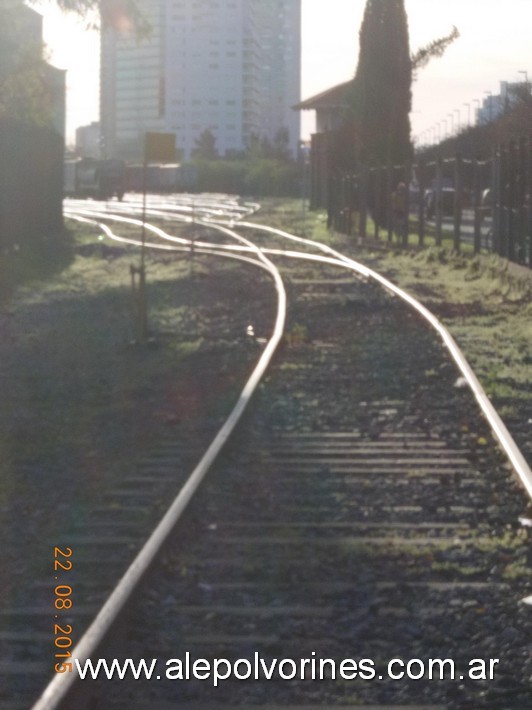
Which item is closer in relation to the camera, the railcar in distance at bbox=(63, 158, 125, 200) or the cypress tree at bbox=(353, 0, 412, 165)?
the cypress tree at bbox=(353, 0, 412, 165)

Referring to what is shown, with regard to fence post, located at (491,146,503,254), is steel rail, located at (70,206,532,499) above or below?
below

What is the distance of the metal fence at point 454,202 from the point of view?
2224 cm

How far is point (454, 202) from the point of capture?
29438 millimetres

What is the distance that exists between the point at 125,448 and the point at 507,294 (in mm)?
12105

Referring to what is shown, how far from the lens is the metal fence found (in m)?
22.2

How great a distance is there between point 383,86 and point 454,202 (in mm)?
17577

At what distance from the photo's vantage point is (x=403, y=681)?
4.61 meters

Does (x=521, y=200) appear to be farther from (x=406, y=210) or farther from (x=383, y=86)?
(x=383, y=86)

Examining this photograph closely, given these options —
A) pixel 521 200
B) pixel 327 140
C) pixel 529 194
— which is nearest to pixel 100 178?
pixel 327 140

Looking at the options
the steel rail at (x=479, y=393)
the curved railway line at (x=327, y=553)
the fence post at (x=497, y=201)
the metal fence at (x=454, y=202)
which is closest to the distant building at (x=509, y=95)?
the metal fence at (x=454, y=202)

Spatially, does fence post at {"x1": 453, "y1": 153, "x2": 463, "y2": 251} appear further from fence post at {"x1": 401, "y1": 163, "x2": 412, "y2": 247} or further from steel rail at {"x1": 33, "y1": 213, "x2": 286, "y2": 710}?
steel rail at {"x1": 33, "y1": 213, "x2": 286, "y2": 710}

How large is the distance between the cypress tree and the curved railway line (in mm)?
35699

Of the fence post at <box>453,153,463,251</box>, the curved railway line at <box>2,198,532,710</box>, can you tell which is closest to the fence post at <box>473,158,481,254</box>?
the fence post at <box>453,153,463,251</box>

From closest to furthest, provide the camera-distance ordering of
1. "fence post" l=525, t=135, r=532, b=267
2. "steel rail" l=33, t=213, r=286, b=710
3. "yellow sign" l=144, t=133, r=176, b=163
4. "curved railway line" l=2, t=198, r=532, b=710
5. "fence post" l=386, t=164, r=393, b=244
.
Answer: "steel rail" l=33, t=213, r=286, b=710 → "curved railway line" l=2, t=198, r=532, b=710 → "yellow sign" l=144, t=133, r=176, b=163 → "fence post" l=525, t=135, r=532, b=267 → "fence post" l=386, t=164, r=393, b=244
